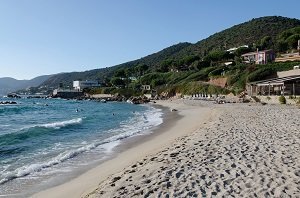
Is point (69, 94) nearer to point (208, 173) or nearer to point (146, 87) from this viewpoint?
point (146, 87)

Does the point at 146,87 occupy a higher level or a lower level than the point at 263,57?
lower

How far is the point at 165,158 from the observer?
11.9 metres

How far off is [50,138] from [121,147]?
627 centimetres

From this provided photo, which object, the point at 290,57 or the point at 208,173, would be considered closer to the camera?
the point at 208,173

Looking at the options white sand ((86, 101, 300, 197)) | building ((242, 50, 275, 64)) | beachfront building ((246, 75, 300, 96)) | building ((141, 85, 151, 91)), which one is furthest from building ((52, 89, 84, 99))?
white sand ((86, 101, 300, 197))

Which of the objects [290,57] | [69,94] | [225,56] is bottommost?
[69,94]

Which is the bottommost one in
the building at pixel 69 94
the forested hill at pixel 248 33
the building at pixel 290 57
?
the building at pixel 69 94

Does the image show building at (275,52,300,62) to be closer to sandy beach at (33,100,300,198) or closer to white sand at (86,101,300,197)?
sandy beach at (33,100,300,198)

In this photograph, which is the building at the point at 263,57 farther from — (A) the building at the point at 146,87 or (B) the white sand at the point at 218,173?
(B) the white sand at the point at 218,173

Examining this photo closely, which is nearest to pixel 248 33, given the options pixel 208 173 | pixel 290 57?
pixel 290 57

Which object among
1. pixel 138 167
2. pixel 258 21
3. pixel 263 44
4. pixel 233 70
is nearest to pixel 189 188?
pixel 138 167

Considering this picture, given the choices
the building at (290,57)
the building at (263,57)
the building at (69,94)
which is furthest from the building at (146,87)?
the building at (290,57)

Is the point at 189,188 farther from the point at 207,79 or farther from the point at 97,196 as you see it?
the point at 207,79

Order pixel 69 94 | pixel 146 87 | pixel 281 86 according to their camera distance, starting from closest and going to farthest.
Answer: pixel 281 86 → pixel 146 87 → pixel 69 94
